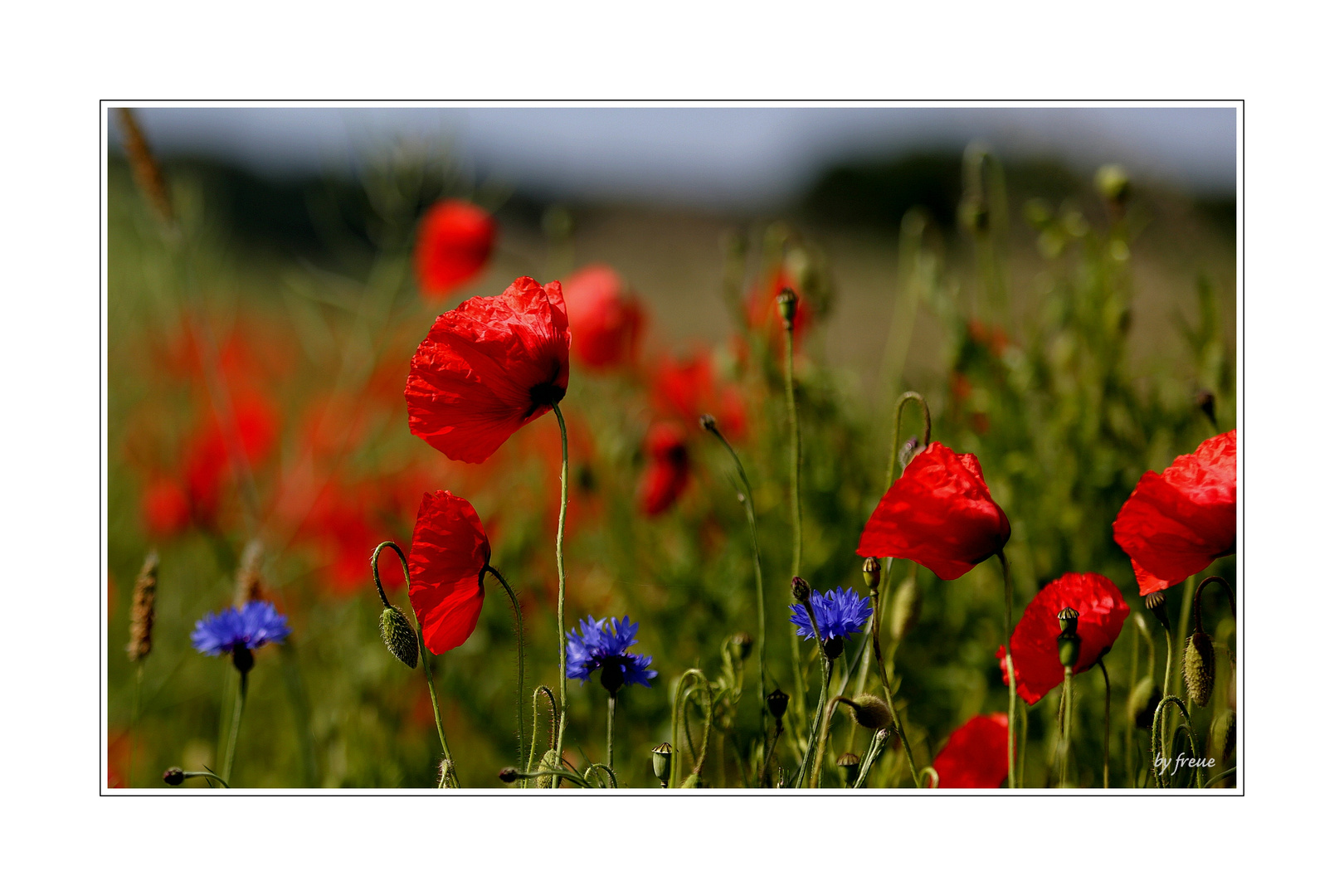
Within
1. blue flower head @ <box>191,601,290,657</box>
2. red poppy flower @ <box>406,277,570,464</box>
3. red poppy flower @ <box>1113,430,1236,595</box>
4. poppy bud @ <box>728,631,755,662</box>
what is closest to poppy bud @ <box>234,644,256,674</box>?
blue flower head @ <box>191,601,290,657</box>

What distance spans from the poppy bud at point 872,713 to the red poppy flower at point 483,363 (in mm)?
265

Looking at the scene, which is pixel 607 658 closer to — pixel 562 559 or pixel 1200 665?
pixel 562 559

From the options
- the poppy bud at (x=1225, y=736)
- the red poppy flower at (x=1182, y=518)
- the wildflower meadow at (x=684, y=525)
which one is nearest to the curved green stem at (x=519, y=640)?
the wildflower meadow at (x=684, y=525)

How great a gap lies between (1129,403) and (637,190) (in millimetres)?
2473

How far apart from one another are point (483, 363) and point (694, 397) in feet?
2.53

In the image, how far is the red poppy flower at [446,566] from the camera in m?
0.57

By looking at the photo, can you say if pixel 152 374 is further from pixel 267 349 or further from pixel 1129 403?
pixel 1129 403

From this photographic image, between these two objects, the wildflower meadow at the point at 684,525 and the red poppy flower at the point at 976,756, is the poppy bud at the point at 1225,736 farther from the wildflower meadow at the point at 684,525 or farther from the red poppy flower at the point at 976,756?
the red poppy flower at the point at 976,756

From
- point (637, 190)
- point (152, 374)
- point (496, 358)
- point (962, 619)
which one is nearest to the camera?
point (496, 358)

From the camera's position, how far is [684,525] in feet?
3.85

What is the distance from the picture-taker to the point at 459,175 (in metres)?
1.31

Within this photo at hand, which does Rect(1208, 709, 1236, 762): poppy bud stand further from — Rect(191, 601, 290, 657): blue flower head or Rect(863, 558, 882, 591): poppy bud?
Rect(191, 601, 290, 657): blue flower head

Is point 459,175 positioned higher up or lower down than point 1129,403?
higher up
